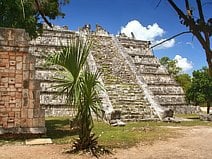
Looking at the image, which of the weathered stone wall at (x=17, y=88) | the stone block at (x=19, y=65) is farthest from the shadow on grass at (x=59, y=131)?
the stone block at (x=19, y=65)

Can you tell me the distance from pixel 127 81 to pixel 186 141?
8943mm

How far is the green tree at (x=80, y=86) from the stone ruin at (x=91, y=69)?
80 centimetres

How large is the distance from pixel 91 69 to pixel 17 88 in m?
8.07

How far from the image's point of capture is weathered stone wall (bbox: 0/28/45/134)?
9383 mm

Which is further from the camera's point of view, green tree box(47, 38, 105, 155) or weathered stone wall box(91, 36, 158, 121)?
weathered stone wall box(91, 36, 158, 121)

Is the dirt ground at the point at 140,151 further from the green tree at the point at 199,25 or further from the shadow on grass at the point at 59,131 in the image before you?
the green tree at the point at 199,25

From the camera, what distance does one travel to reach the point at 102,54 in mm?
20078

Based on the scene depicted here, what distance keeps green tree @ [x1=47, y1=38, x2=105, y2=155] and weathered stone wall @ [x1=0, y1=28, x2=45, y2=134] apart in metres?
2.44

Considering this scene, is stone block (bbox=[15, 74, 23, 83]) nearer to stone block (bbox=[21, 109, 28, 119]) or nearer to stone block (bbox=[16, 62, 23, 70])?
stone block (bbox=[16, 62, 23, 70])

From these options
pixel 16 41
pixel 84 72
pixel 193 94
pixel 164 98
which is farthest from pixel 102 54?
pixel 84 72

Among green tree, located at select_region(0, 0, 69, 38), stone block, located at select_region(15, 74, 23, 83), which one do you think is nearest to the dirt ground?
stone block, located at select_region(15, 74, 23, 83)

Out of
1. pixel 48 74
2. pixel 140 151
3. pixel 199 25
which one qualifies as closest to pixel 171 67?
pixel 48 74

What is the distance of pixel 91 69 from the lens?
17.3 m

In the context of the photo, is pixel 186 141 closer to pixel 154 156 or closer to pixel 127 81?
pixel 154 156
